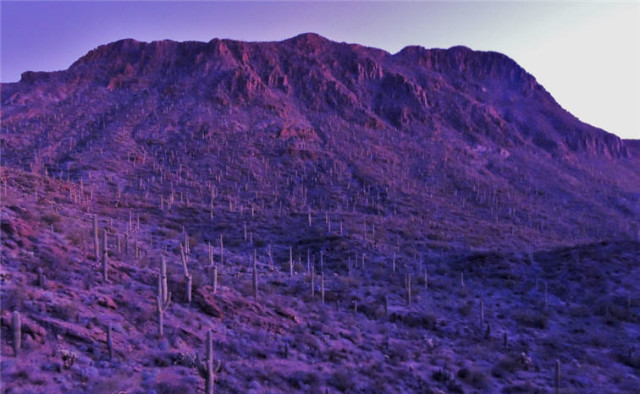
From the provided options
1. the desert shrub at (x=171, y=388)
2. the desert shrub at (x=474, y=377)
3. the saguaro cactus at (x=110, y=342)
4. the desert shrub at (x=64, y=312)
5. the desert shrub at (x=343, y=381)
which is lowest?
the desert shrub at (x=474, y=377)

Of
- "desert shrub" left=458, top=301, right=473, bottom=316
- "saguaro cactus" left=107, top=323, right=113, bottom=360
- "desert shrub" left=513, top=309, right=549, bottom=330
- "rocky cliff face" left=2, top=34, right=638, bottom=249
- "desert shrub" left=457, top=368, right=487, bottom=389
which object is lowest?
"desert shrub" left=513, top=309, right=549, bottom=330

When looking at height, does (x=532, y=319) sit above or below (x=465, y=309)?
below

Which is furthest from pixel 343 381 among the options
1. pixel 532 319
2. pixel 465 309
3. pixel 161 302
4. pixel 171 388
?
pixel 532 319

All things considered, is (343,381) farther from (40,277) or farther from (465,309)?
(465,309)

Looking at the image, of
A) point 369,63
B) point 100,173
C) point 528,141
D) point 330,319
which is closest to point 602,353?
point 330,319

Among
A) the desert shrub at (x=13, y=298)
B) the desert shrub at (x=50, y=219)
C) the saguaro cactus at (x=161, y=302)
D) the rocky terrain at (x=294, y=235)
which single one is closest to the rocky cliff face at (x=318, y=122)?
the rocky terrain at (x=294, y=235)

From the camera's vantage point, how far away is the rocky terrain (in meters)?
9.15

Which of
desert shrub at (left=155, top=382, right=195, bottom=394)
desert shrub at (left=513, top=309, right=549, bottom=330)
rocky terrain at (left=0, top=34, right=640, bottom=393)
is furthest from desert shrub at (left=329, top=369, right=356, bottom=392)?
desert shrub at (left=513, top=309, right=549, bottom=330)

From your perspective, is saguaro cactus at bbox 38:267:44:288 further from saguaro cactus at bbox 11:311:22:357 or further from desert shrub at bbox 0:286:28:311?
saguaro cactus at bbox 11:311:22:357

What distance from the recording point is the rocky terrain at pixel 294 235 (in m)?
9.15

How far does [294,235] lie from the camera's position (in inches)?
1073

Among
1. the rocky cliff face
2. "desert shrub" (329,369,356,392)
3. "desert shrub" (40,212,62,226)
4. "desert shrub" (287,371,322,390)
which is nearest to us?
"desert shrub" (287,371,322,390)

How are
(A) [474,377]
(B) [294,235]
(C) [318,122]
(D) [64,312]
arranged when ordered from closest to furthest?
(D) [64,312]
(A) [474,377]
(B) [294,235]
(C) [318,122]

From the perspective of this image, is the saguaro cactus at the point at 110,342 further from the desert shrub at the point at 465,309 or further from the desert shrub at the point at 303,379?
the desert shrub at the point at 465,309
